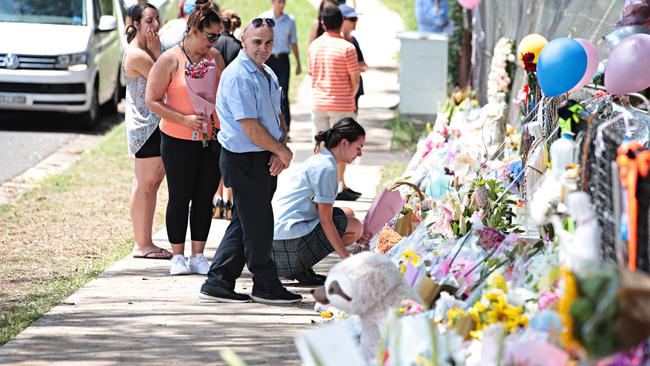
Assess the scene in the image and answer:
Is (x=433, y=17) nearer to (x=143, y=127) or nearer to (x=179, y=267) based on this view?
(x=143, y=127)

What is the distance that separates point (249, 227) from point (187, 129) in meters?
0.92

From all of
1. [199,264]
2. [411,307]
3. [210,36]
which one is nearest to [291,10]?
[199,264]

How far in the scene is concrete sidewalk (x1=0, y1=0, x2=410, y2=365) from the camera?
5.49 metres

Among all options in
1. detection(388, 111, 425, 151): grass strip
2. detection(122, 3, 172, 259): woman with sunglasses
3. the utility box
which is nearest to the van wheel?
detection(388, 111, 425, 151): grass strip

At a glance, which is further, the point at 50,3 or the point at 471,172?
the point at 50,3

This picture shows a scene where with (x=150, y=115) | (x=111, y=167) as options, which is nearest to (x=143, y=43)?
(x=150, y=115)

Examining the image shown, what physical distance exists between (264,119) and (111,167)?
591 centimetres

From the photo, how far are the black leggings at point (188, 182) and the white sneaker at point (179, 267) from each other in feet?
0.34

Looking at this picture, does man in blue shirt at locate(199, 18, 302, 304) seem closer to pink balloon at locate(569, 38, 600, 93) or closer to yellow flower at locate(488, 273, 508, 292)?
pink balloon at locate(569, 38, 600, 93)

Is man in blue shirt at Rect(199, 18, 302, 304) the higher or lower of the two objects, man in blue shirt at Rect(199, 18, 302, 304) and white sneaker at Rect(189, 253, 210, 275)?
the higher

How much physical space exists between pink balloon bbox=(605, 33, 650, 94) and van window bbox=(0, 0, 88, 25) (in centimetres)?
939

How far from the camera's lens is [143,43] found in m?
7.60

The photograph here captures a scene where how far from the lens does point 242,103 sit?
6.24 meters

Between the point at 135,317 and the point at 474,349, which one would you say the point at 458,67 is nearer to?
the point at 135,317
